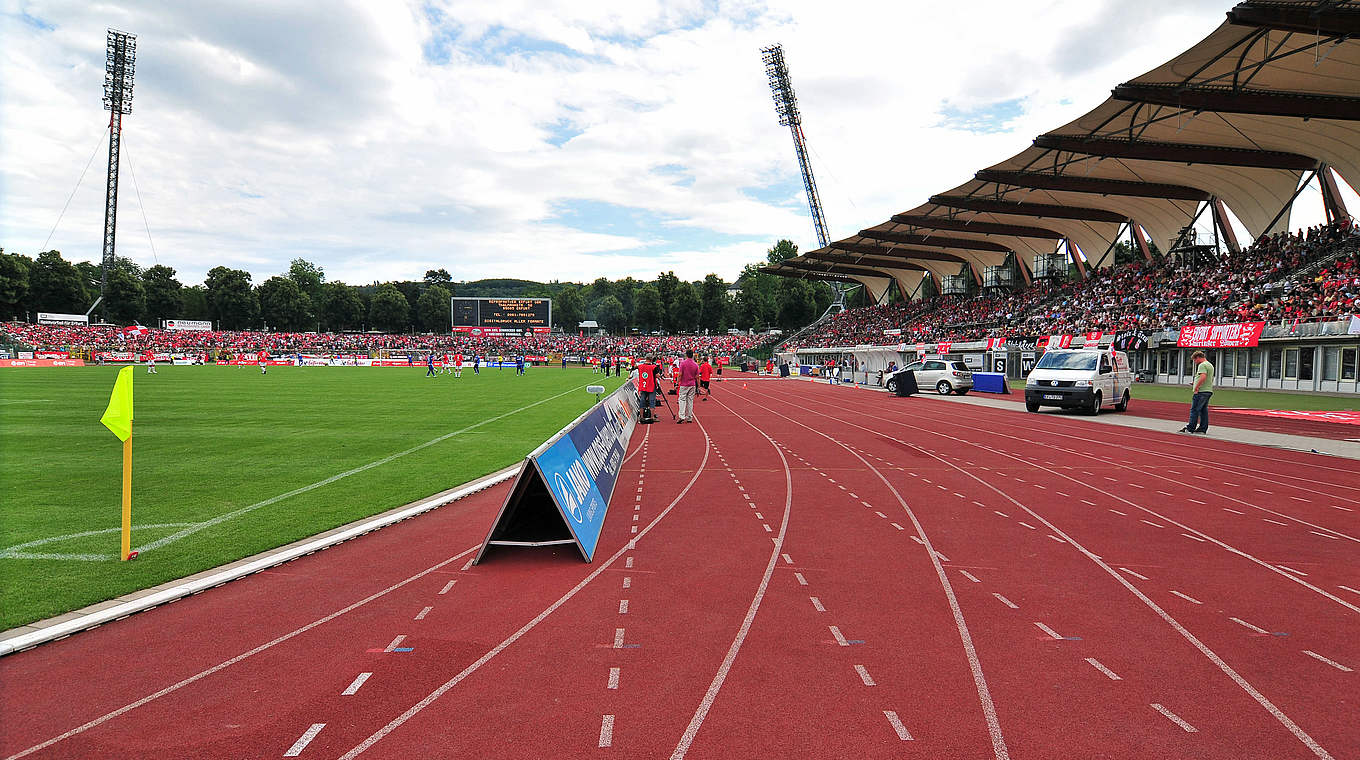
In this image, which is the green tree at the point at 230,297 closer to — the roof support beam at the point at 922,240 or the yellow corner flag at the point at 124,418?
the roof support beam at the point at 922,240

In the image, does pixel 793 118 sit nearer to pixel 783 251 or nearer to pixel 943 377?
pixel 783 251

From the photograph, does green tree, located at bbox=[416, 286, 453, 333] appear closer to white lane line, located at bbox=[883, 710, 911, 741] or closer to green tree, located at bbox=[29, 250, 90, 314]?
green tree, located at bbox=[29, 250, 90, 314]

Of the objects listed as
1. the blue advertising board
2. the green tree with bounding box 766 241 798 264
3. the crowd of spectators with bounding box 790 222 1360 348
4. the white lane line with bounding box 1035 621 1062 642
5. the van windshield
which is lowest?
the white lane line with bounding box 1035 621 1062 642

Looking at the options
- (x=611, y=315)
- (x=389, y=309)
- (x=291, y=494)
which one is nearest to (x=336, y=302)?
(x=389, y=309)

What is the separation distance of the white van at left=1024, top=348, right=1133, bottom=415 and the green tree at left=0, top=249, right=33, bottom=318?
110 metres

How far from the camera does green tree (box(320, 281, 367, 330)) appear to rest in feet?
406

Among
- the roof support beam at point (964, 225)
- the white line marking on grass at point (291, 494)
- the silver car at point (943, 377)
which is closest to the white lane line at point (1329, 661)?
the white line marking on grass at point (291, 494)

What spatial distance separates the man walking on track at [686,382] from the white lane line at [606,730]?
48.0 feet

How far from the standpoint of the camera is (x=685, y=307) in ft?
393

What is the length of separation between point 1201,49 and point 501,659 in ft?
90.7

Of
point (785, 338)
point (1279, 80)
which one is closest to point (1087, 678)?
point (1279, 80)

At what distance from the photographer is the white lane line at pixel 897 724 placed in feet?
11.6

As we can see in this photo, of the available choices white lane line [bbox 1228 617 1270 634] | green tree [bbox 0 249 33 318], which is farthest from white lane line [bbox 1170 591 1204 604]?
green tree [bbox 0 249 33 318]

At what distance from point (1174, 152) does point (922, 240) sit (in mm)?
26072
